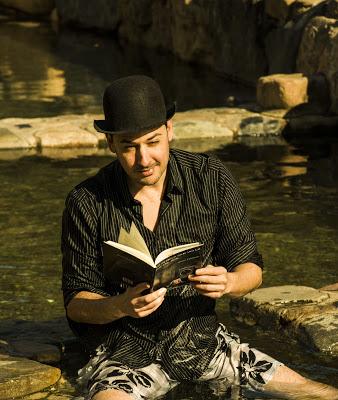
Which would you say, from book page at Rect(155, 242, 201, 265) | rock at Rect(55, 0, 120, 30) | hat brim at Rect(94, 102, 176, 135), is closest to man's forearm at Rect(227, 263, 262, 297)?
book page at Rect(155, 242, 201, 265)

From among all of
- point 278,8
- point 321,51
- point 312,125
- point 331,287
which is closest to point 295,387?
point 331,287

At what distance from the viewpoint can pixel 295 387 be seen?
4.74 meters

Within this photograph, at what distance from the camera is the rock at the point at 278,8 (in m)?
15.2

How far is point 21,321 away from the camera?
598 centimetres

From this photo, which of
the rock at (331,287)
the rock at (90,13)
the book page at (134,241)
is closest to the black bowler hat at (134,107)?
the book page at (134,241)

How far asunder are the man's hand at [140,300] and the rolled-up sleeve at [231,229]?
0.65m

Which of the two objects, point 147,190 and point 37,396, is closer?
point 147,190

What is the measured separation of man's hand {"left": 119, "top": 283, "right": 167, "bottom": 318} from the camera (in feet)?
13.7

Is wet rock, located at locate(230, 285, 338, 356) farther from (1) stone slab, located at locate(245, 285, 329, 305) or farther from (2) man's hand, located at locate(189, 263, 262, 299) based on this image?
(2) man's hand, located at locate(189, 263, 262, 299)

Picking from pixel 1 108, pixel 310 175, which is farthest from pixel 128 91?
pixel 1 108

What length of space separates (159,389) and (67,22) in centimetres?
2277

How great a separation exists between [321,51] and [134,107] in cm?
935

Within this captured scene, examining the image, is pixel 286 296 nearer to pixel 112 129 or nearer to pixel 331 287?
pixel 331 287

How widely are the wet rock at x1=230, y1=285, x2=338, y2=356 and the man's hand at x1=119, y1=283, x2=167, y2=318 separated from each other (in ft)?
5.32
